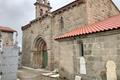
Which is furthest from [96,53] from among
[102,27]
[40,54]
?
[40,54]

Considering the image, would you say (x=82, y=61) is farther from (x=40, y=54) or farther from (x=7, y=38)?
(x=7, y=38)

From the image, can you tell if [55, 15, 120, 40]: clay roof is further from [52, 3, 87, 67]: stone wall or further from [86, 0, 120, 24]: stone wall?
[86, 0, 120, 24]: stone wall

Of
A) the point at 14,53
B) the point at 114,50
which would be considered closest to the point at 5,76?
Result: the point at 14,53

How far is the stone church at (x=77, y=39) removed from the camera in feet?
21.2

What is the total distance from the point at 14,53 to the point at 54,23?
23.9 feet

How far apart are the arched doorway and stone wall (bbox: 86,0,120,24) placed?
24.4 ft

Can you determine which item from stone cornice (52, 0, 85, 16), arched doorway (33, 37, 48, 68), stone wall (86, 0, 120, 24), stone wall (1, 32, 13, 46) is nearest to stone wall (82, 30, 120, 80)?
stone wall (86, 0, 120, 24)

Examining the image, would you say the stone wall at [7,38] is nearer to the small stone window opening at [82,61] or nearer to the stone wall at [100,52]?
the small stone window opening at [82,61]

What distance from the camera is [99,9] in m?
12.3

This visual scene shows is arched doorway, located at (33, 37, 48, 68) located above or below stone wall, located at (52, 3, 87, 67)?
below

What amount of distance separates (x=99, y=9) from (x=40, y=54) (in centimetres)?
909

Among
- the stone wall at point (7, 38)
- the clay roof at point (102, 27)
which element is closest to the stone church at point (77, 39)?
the clay roof at point (102, 27)

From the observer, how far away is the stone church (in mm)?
6469

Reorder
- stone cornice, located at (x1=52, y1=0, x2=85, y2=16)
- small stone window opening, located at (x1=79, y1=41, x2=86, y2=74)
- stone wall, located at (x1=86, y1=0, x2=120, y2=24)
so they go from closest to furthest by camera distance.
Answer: small stone window opening, located at (x1=79, y1=41, x2=86, y2=74)
stone wall, located at (x1=86, y1=0, x2=120, y2=24)
stone cornice, located at (x1=52, y1=0, x2=85, y2=16)
